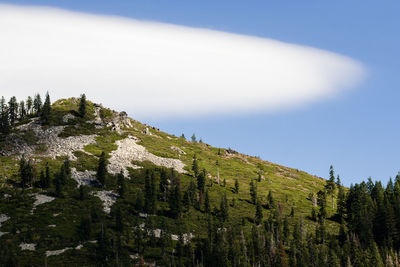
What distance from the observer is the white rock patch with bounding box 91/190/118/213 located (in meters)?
158

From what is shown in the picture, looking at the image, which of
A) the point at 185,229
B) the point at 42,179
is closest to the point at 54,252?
the point at 42,179

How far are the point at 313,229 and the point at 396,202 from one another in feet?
111

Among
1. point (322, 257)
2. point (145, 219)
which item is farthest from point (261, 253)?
point (145, 219)

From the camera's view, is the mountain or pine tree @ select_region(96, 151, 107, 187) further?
pine tree @ select_region(96, 151, 107, 187)

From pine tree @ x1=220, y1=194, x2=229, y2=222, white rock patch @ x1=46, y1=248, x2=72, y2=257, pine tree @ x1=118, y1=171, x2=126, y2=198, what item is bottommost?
white rock patch @ x1=46, y1=248, x2=72, y2=257

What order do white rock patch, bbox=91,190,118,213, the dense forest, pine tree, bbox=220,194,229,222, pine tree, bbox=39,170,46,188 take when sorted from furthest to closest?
pine tree, bbox=220,194,229,222 → pine tree, bbox=39,170,46,188 → white rock patch, bbox=91,190,118,213 → the dense forest

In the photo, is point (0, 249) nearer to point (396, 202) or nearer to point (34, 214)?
point (34, 214)

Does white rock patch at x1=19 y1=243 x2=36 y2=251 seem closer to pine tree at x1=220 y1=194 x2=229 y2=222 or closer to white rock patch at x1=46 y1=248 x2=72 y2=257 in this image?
white rock patch at x1=46 y1=248 x2=72 y2=257

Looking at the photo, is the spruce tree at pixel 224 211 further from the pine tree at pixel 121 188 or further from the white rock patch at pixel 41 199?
the white rock patch at pixel 41 199

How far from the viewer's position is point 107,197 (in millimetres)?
165375

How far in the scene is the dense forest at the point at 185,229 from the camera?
130 m

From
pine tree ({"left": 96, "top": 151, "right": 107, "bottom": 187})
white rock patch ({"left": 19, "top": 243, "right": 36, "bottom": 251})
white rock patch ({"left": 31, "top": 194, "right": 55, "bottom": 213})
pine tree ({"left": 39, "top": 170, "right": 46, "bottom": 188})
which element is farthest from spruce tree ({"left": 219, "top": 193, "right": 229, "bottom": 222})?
white rock patch ({"left": 19, "top": 243, "right": 36, "bottom": 251})

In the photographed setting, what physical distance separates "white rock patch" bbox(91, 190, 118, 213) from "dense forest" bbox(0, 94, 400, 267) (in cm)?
219

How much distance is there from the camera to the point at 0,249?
117 metres
